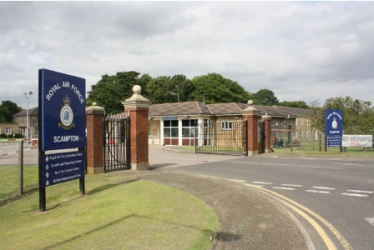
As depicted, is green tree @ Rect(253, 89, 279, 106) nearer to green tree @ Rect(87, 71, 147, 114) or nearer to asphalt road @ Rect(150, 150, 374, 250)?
green tree @ Rect(87, 71, 147, 114)

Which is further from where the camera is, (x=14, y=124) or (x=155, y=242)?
(x=14, y=124)

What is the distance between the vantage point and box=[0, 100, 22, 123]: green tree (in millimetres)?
106562

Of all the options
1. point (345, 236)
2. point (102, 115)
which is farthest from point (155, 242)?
point (102, 115)

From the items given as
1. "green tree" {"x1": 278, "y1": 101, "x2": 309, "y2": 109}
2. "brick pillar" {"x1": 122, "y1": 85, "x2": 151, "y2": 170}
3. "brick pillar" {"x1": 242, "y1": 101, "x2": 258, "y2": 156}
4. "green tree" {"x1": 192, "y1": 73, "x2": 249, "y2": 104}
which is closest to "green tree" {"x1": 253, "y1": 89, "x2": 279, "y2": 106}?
"green tree" {"x1": 278, "y1": 101, "x2": 309, "y2": 109}

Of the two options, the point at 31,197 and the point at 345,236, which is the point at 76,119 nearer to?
the point at 31,197

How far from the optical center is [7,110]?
4259 inches

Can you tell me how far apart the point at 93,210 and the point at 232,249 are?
3.14 metres

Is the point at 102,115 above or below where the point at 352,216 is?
above

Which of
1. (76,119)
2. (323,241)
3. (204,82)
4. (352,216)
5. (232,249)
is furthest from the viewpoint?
(204,82)

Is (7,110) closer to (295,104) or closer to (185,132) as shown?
Answer: (295,104)

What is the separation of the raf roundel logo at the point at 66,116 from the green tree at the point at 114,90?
54052 mm

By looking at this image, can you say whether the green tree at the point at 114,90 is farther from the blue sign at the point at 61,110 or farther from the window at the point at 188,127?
the blue sign at the point at 61,110

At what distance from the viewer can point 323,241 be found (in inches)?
200

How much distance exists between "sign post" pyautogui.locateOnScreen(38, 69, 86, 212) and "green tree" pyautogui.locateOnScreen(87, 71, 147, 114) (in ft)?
176
